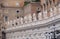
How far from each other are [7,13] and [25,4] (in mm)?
2007

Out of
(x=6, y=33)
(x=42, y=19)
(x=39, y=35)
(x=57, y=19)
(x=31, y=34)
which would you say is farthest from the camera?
(x=6, y=33)

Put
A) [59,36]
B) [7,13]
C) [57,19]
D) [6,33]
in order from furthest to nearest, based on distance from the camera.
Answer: [7,13], [6,33], [57,19], [59,36]

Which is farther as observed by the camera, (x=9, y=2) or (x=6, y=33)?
(x=9, y=2)

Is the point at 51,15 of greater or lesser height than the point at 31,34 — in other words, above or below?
above

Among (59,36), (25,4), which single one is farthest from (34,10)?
(59,36)

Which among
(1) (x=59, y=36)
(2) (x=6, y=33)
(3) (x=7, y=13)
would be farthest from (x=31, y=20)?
(3) (x=7, y=13)

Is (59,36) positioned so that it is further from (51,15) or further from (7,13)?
(7,13)

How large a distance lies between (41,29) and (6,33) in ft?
34.4

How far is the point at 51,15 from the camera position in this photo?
15570mm

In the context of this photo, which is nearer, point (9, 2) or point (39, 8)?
point (39, 8)

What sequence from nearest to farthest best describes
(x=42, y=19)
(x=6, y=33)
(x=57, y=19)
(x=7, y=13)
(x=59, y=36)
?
(x=59, y=36), (x=57, y=19), (x=42, y=19), (x=6, y=33), (x=7, y=13)

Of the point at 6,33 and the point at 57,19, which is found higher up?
the point at 57,19

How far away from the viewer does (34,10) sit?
29.6 metres

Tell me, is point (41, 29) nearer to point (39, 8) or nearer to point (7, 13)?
point (39, 8)
